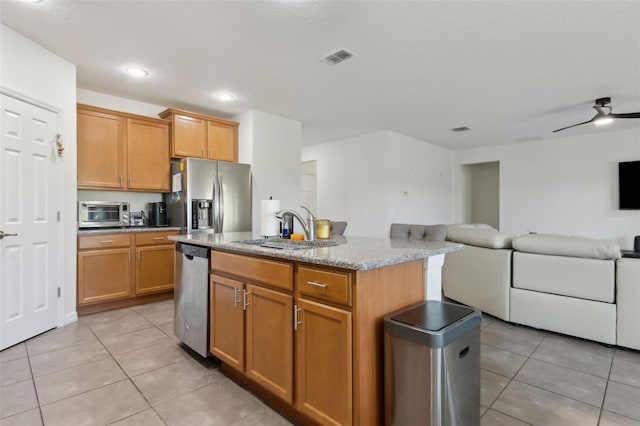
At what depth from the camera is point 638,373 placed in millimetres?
2178

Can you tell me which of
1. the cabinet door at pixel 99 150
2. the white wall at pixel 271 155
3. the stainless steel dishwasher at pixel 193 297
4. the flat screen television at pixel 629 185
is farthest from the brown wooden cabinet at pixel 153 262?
the flat screen television at pixel 629 185

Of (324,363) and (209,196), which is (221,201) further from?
(324,363)

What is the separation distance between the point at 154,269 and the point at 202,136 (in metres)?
1.82

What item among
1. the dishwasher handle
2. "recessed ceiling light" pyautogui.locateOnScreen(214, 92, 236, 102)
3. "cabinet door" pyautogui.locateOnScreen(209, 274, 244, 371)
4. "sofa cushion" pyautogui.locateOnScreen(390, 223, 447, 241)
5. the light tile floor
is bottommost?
the light tile floor

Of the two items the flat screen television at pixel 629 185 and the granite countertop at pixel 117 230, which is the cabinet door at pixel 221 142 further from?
the flat screen television at pixel 629 185

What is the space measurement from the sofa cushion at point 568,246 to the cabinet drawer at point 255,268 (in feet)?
8.18

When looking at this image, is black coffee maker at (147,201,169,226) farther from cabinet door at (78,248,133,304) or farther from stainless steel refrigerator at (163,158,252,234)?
cabinet door at (78,248,133,304)

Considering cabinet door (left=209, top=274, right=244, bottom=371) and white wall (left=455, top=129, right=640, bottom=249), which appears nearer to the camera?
cabinet door (left=209, top=274, right=244, bottom=371)

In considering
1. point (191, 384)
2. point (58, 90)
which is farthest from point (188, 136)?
point (191, 384)

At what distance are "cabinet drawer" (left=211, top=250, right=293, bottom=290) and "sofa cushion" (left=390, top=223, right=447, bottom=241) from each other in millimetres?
1969

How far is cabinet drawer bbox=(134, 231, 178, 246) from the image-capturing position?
3.67 metres

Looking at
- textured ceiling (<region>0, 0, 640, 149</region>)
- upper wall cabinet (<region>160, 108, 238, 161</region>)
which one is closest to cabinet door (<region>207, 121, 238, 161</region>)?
upper wall cabinet (<region>160, 108, 238, 161</region>)

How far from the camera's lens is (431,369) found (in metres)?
1.26

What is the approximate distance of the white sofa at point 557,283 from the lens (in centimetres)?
252
